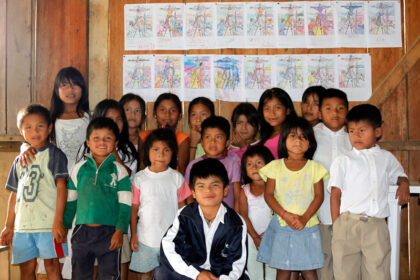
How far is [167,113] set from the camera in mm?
3404

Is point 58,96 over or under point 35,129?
over

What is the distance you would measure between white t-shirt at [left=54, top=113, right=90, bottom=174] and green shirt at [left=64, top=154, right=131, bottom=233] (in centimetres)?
46

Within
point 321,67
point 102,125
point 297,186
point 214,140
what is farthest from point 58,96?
point 321,67

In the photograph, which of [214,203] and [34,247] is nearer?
[214,203]

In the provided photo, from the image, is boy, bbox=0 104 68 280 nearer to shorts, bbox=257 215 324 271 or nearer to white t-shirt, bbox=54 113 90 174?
white t-shirt, bbox=54 113 90 174

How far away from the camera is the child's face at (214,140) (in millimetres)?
2908

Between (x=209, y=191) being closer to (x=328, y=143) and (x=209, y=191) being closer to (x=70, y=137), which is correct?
(x=328, y=143)

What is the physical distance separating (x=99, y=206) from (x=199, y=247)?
0.73m

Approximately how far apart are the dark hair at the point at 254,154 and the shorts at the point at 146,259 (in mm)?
781

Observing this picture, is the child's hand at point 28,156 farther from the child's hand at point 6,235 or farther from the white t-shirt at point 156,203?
the white t-shirt at point 156,203

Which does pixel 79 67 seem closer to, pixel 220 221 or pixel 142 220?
pixel 142 220

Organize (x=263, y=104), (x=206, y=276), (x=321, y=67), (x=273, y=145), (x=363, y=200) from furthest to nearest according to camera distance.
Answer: (x=321, y=67) < (x=263, y=104) < (x=273, y=145) < (x=363, y=200) < (x=206, y=276)

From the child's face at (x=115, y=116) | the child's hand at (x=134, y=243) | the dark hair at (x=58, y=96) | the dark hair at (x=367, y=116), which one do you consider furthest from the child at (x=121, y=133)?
the dark hair at (x=367, y=116)

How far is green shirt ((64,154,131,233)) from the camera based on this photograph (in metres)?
2.62
